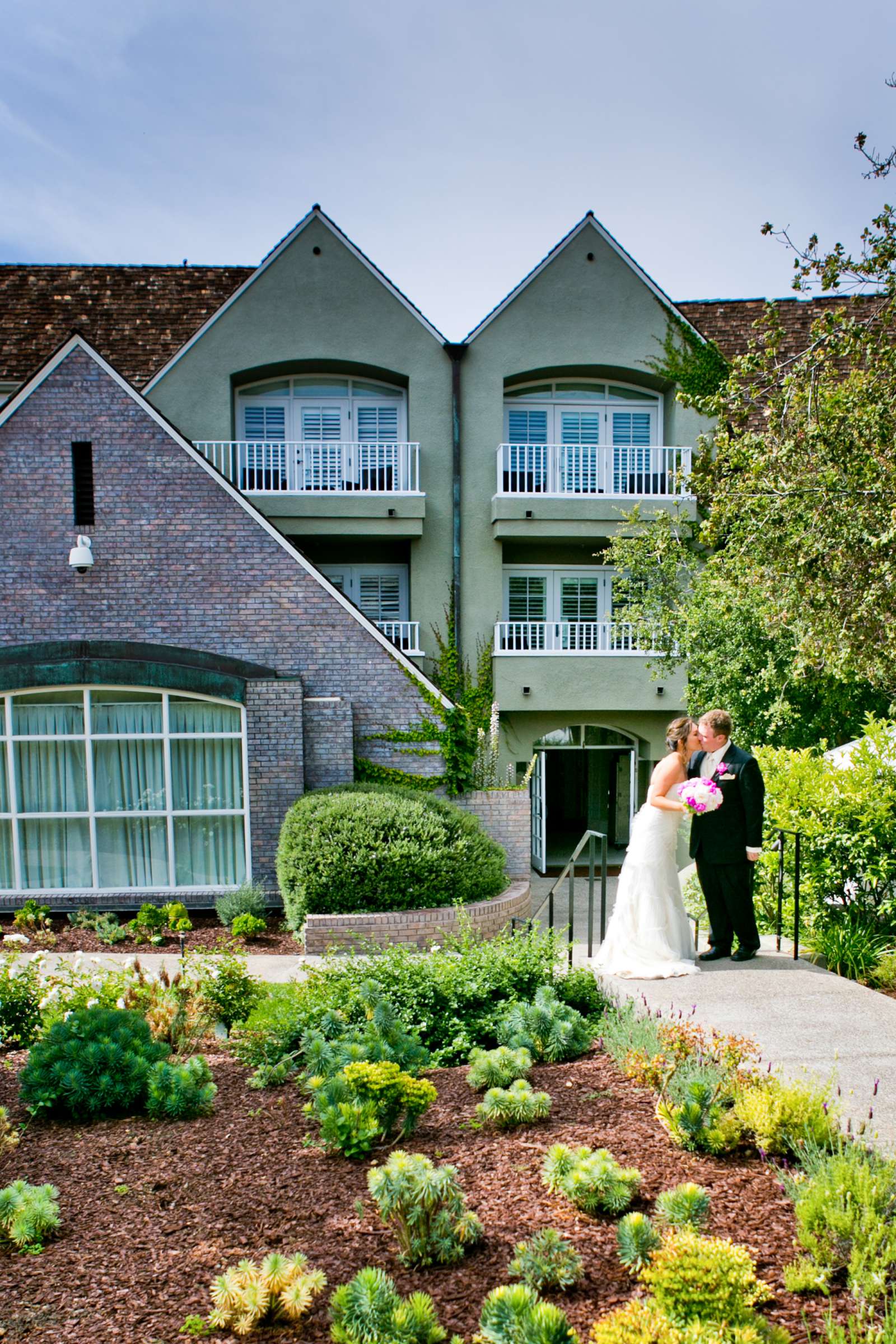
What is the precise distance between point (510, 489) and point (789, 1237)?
1542cm

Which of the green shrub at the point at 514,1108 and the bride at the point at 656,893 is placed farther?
the bride at the point at 656,893

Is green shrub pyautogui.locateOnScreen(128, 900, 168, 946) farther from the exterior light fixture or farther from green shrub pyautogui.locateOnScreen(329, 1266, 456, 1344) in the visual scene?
green shrub pyautogui.locateOnScreen(329, 1266, 456, 1344)

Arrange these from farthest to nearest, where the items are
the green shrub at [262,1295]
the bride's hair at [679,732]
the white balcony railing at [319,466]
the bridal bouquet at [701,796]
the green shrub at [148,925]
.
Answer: the white balcony railing at [319,466] < the green shrub at [148,925] < the bride's hair at [679,732] < the bridal bouquet at [701,796] < the green shrub at [262,1295]

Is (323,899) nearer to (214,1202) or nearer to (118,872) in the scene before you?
(118,872)

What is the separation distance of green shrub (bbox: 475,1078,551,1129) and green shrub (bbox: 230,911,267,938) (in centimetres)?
667

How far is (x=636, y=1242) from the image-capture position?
10.8ft

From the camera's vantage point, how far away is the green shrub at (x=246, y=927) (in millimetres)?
10672

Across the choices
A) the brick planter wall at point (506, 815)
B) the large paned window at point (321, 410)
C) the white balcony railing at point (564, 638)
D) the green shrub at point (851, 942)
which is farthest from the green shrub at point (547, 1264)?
the large paned window at point (321, 410)

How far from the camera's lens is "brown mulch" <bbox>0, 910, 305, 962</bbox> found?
10.2m

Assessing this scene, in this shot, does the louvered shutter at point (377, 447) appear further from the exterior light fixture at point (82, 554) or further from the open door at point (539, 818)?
the exterior light fixture at point (82, 554)

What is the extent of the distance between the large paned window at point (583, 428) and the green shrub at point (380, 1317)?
1602 centimetres

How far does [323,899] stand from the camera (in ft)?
32.7

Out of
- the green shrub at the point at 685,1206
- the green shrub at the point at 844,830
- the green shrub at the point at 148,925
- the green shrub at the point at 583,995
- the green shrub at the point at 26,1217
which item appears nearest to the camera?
the green shrub at the point at 685,1206

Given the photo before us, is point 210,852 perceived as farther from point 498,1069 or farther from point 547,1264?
point 547,1264
